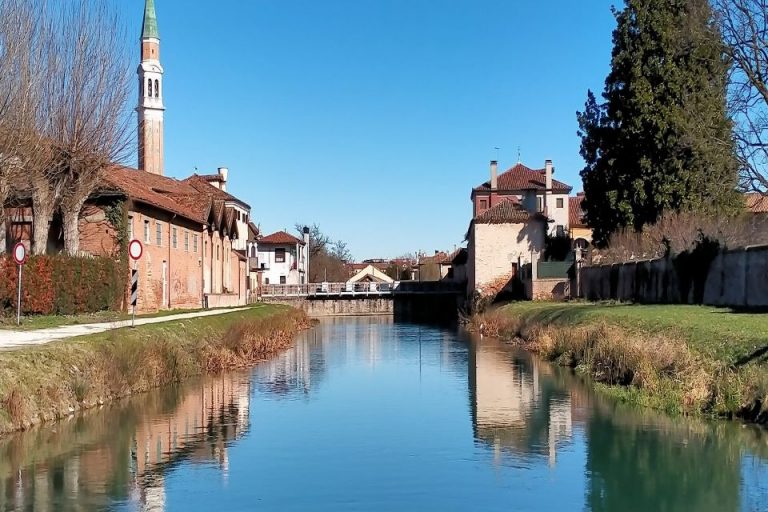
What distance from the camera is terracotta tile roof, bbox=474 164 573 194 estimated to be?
2862 inches

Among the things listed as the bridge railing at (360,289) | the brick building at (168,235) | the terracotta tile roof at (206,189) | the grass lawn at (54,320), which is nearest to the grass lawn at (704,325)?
the grass lawn at (54,320)

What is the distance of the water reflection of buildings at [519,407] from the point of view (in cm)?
1502

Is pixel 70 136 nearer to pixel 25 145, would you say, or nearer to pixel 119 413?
pixel 25 145

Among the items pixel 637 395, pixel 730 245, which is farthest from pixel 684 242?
pixel 637 395

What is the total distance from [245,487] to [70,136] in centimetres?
2187

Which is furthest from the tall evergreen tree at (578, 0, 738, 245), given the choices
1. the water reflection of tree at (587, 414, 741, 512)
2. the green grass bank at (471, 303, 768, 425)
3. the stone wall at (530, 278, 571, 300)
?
the water reflection of tree at (587, 414, 741, 512)

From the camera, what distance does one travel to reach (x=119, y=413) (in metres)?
17.2

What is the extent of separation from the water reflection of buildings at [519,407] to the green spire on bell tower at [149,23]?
190ft

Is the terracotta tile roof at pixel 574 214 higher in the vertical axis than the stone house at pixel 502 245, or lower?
higher

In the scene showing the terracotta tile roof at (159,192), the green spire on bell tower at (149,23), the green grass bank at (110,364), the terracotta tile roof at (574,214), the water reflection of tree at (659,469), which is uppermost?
the green spire on bell tower at (149,23)

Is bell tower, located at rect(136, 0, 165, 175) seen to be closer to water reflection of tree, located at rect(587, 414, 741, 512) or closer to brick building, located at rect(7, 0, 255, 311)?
brick building, located at rect(7, 0, 255, 311)

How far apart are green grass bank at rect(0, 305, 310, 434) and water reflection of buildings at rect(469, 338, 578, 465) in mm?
8022

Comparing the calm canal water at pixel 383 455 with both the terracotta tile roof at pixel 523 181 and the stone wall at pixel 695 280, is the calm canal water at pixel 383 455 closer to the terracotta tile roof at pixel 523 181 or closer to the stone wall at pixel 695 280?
the stone wall at pixel 695 280

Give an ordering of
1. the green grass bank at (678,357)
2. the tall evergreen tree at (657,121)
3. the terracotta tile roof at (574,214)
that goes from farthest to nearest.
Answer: the terracotta tile roof at (574,214) → the tall evergreen tree at (657,121) → the green grass bank at (678,357)
